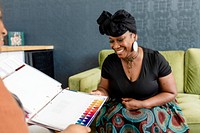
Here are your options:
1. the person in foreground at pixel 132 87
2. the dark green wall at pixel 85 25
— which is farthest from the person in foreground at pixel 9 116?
the dark green wall at pixel 85 25

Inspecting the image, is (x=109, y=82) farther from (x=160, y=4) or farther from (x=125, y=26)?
(x=160, y=4)

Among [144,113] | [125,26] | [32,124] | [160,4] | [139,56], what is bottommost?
[144,113]

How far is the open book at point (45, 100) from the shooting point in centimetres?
75

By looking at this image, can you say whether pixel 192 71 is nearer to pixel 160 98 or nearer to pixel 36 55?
pixel 160 98

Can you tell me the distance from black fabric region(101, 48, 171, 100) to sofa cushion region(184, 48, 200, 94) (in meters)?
0.75

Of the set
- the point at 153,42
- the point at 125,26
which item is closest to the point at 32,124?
the point at 125,26

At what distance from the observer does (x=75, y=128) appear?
0.63 meters

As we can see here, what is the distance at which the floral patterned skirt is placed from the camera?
3.55 ft

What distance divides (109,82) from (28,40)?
1543 mm

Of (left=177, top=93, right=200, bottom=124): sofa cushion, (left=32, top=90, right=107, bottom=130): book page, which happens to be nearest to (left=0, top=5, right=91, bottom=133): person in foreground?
(left=32, top=90, right=107, bottom=130): book page

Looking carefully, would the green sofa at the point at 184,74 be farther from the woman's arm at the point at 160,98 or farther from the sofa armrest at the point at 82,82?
the woman's arm at the point at 160,98

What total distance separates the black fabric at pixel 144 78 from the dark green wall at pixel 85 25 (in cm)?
94

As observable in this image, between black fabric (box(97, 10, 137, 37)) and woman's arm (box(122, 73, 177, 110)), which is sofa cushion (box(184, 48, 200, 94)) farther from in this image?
black fabric (box(97, 10, 137, 37))

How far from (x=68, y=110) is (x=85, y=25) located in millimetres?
1631
